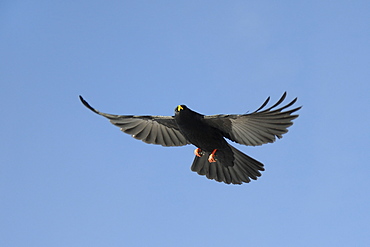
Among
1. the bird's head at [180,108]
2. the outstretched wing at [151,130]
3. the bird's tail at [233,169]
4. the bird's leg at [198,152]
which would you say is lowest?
the bird's tail at [233,169]

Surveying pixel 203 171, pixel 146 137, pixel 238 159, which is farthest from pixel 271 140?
pixel 146 137

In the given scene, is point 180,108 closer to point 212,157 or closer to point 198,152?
point 212,157

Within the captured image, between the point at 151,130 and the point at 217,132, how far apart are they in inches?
79.1

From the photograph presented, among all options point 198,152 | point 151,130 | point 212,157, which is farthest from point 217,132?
point 151,130

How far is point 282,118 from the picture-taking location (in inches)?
456

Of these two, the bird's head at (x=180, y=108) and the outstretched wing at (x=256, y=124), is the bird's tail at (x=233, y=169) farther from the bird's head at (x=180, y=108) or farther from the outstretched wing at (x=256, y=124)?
the bird's head at (x=180, y=108)

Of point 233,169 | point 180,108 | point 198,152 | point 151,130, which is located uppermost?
point 151,130

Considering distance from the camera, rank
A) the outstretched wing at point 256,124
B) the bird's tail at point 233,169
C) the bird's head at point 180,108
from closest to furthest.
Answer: the outstretched wing at point 256,124 → the bird's head at point 180,108 → the bird's tail at point 233,169

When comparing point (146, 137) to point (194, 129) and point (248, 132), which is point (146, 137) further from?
point (248, 132)

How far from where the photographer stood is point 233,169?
13570 millimetres

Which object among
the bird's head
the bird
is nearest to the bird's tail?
the bird

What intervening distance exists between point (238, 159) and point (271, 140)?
5.21 feet

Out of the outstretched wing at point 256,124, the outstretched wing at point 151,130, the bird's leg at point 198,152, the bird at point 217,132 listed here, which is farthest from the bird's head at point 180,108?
the bird's leg at point 198,152

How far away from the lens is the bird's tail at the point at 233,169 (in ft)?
43.9
